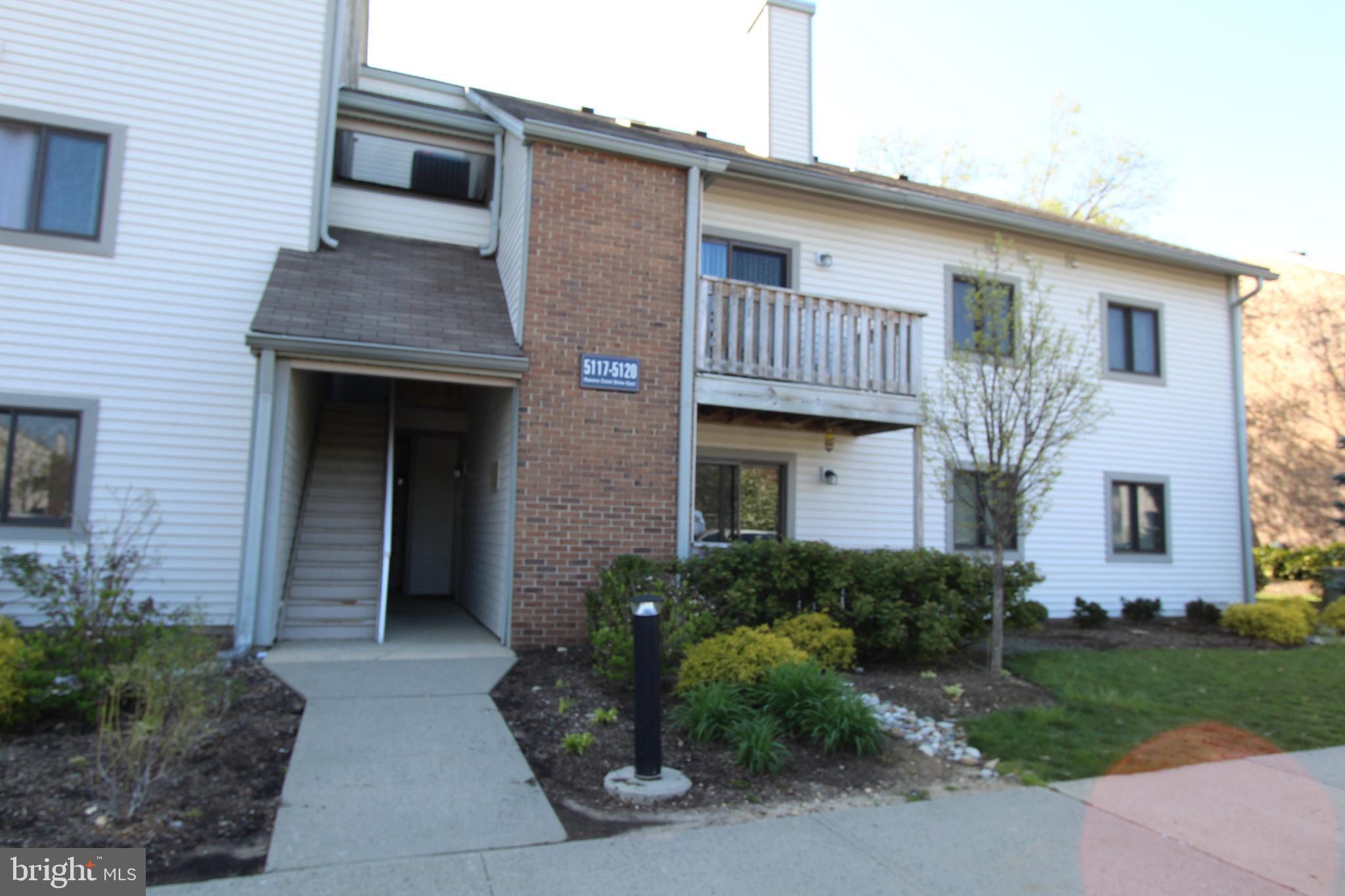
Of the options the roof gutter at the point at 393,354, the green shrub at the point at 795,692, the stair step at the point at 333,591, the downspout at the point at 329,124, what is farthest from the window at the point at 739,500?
the downspout at the point at 329,124

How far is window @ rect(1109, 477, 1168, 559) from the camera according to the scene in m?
13.1

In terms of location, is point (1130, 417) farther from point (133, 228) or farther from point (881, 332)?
point (133, 228)

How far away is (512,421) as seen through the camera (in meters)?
8.55

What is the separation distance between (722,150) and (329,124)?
5725 millimetres

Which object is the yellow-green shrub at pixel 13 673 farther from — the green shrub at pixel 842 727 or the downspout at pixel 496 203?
the downspout at pixel 496 203

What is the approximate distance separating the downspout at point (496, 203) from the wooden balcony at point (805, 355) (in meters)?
2.92

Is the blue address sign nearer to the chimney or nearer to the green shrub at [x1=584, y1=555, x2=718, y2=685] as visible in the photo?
the green shrub at [x1=584, y1=555, x2=718, y2=685]

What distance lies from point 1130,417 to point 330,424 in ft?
38.7

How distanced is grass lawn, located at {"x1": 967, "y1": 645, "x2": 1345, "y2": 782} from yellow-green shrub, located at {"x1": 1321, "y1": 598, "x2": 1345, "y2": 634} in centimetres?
269

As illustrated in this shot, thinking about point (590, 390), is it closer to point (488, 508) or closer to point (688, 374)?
point (688, 374)

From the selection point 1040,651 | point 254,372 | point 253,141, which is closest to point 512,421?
point 254,372

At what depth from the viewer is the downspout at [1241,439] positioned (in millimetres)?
13812

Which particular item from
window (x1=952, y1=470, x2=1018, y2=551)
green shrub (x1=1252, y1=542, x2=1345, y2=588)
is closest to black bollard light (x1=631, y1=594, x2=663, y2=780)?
window (x1=952, y1=470, x2=1018, y2=551)

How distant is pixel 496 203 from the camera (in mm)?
10734
